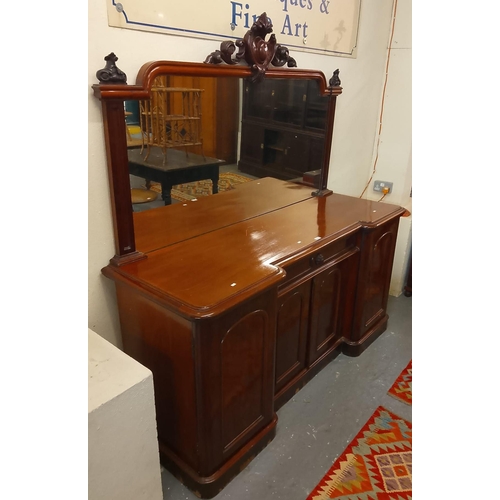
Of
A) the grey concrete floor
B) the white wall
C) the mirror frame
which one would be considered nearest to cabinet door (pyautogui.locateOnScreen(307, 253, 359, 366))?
the grey concrete floor

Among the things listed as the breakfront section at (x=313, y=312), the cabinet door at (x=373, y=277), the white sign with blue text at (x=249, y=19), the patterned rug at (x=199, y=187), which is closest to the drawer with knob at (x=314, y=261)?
the breakfront section at (x=313, y=312)

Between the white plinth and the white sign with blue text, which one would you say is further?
the white sign with blue text

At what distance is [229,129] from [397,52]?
1.46m

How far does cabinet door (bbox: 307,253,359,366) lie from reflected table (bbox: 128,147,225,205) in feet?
2.14

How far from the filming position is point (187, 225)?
5.58ft

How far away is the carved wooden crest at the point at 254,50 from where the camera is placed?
1522mm

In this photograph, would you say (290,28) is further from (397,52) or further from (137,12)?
(397,52)

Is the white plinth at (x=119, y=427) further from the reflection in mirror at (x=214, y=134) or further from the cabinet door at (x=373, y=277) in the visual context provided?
the cabinet door at (x=373, y=277)

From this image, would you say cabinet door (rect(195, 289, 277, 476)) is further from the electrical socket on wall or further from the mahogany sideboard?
the electrical socket on wall

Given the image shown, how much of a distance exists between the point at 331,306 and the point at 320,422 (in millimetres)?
538

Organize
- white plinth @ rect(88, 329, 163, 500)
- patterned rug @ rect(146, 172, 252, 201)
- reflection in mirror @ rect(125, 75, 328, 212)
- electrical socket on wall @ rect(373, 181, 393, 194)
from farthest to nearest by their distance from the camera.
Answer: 1. electrical socket on wall @ rect(373, 181, 393, 194)
2. patterned rug @ rect(146, 172, 252, 201)
3. reflection in mirror @ rect(125, 75, 328, 212)
4. white plinth @ rect(88, 329, 163, 500)

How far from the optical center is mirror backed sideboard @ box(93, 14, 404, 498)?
1300mm
